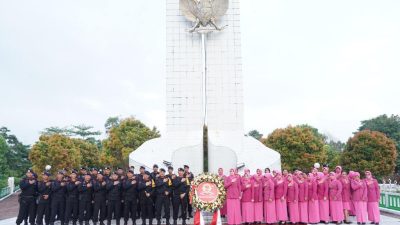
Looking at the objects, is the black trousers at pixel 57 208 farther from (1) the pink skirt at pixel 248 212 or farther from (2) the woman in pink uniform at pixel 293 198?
(2) the woman in pink uniform at pixel 293 198

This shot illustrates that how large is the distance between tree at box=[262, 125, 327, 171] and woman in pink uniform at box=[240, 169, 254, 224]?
64.0ft

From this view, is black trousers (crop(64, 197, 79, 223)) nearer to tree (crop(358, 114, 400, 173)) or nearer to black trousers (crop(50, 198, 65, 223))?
black trousers (crop(50, 198, 65, 223))

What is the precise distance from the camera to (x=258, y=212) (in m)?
9.95

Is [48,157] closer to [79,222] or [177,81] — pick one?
[177,81]

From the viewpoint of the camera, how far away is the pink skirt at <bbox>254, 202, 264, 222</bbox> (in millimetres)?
9938

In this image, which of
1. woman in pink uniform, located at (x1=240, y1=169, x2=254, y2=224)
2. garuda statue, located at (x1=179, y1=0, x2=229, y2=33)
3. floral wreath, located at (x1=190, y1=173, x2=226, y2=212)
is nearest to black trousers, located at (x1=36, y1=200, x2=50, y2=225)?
floral wreath, located at (x1=190, y1=173, x2=226, y2=212)

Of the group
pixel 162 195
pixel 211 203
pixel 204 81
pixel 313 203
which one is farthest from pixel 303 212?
pixel 204 81

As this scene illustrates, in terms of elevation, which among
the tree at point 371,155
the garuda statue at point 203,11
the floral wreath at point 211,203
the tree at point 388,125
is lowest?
the floral wreath at point 211,203

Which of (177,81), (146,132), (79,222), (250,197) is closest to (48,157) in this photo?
(146,132)

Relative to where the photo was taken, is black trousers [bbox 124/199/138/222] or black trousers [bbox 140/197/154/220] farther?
black trousers [bbox 140/197/154/220]

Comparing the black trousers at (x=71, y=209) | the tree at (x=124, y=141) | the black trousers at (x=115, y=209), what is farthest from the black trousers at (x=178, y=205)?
the tree at (x=124, y=141)

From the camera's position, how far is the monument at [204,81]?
14.2 meters

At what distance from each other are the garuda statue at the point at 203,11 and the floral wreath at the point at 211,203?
22.9 feet

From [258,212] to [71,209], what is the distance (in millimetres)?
4891
